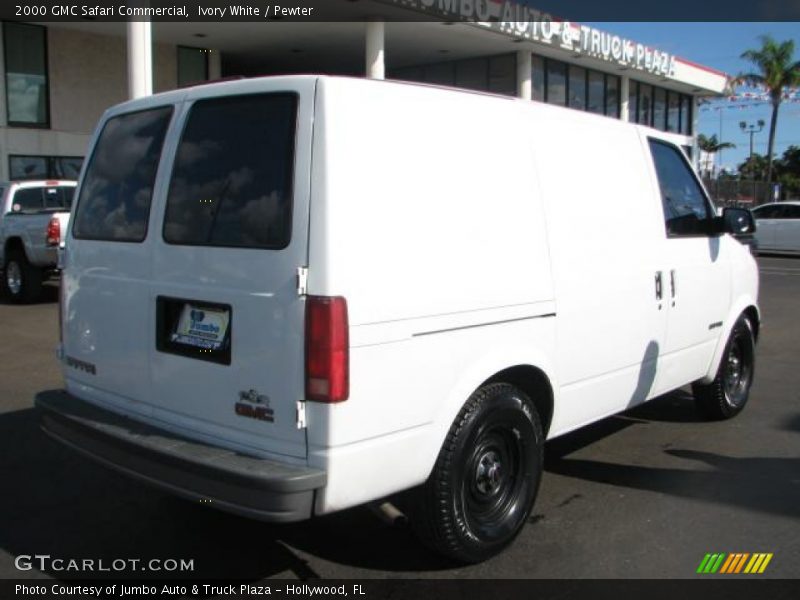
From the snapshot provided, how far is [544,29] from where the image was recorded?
21.4 meters

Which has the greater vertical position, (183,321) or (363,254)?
(363,254)

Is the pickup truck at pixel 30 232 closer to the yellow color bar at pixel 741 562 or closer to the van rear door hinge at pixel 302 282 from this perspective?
the van rear door hinge at pixel 302 282

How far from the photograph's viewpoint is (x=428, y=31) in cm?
2030

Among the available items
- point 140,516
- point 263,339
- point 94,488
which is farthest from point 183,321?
point 94,488

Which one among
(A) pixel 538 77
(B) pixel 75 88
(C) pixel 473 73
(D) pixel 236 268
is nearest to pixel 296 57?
(C) pixel 473 73

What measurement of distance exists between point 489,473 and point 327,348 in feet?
4.13

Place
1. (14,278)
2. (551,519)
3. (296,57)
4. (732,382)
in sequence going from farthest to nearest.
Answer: (296,57) → (14,278) → (732,382) → (551,519)

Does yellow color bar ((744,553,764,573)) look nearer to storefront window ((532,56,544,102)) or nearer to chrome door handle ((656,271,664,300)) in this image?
chrome door handle ((656,271,664,300))

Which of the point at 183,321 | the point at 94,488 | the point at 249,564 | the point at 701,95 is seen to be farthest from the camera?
the point at 701,95

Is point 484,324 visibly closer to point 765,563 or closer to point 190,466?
point 190,466

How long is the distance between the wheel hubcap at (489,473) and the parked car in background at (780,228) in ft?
72.2

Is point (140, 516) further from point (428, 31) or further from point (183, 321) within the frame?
point (428, 31)

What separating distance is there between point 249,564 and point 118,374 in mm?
1125

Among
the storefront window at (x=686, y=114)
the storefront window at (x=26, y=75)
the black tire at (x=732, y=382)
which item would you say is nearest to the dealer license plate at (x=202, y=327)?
the black tire at (x=732, y=382)
